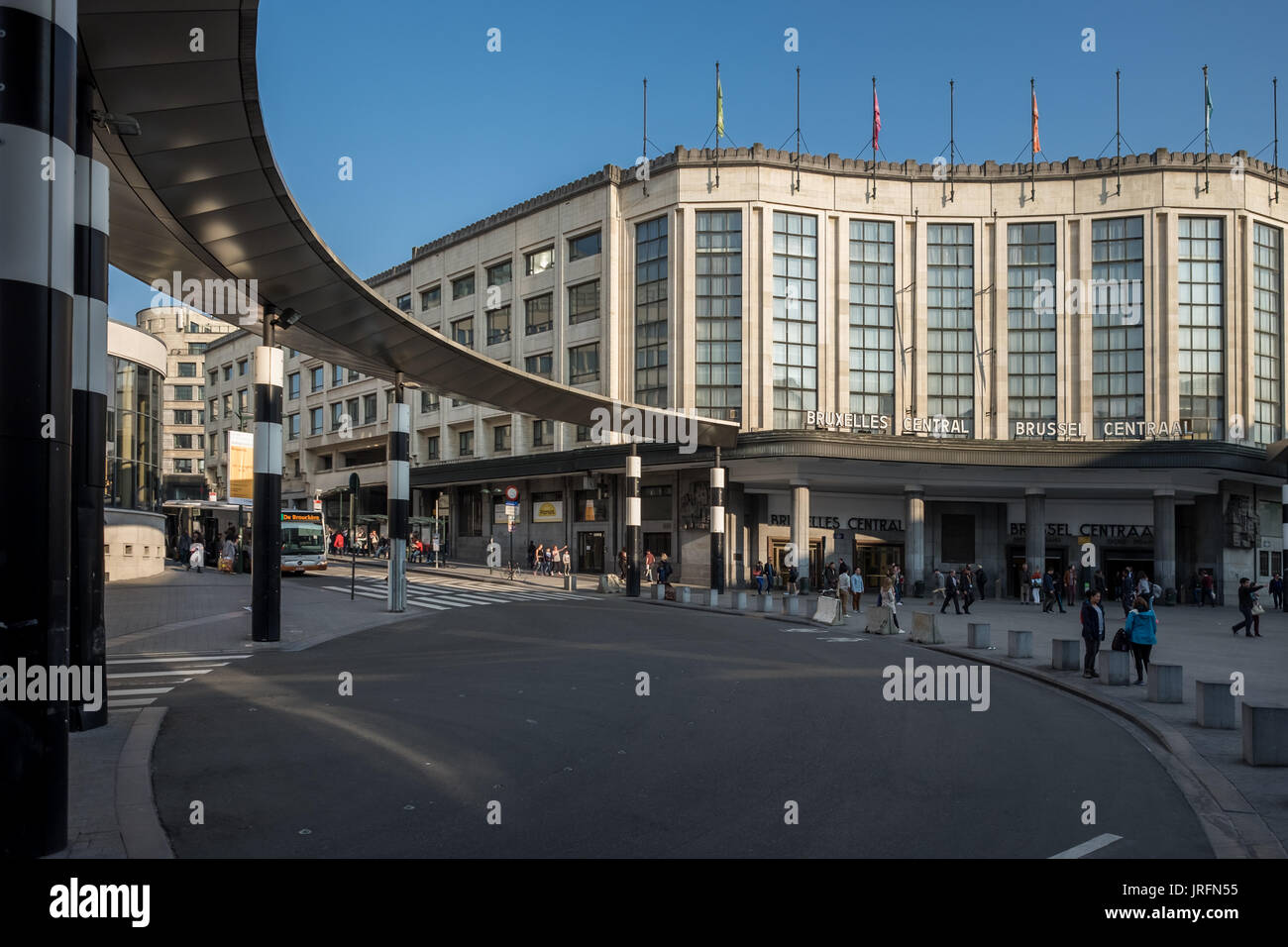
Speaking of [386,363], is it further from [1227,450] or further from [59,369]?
[1227,450]

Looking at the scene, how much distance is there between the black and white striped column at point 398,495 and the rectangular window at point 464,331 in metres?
35.7

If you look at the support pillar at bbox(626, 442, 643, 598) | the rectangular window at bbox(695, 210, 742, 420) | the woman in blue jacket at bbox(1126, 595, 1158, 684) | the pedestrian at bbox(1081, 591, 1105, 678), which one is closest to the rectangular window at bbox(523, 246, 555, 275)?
the rectangular window at bbox(695, 210, 742, 420)

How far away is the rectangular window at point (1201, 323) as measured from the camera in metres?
44.2

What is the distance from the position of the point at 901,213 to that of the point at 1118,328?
11.9 metres

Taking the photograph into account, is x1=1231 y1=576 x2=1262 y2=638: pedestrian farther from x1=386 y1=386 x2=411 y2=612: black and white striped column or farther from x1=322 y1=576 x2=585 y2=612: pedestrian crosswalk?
x1=386 y1=386 x2=411 y2=612: black and white striped column

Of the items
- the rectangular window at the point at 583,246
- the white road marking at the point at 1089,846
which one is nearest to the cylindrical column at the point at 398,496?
the white road marking at the point at 1089,846

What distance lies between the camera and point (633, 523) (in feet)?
117

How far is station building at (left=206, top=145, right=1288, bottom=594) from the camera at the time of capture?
142 feet

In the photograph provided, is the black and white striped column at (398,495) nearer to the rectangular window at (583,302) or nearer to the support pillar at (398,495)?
the support pillar at (398,495)

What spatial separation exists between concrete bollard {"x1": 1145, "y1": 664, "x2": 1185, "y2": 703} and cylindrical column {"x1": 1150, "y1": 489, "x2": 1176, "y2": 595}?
3241cm

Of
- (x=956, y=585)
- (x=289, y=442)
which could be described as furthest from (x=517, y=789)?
(x=289, y=442)

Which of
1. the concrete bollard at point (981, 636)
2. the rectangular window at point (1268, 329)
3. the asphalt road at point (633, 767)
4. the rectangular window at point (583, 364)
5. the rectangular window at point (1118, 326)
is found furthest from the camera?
the rectangular window at point (583, 364)

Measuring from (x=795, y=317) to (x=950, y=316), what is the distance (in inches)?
312

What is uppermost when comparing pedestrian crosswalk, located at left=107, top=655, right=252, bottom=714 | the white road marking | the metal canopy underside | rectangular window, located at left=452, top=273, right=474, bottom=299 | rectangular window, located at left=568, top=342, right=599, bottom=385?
rectangular window, located at left=452, top=273, right=474, bottom=299
